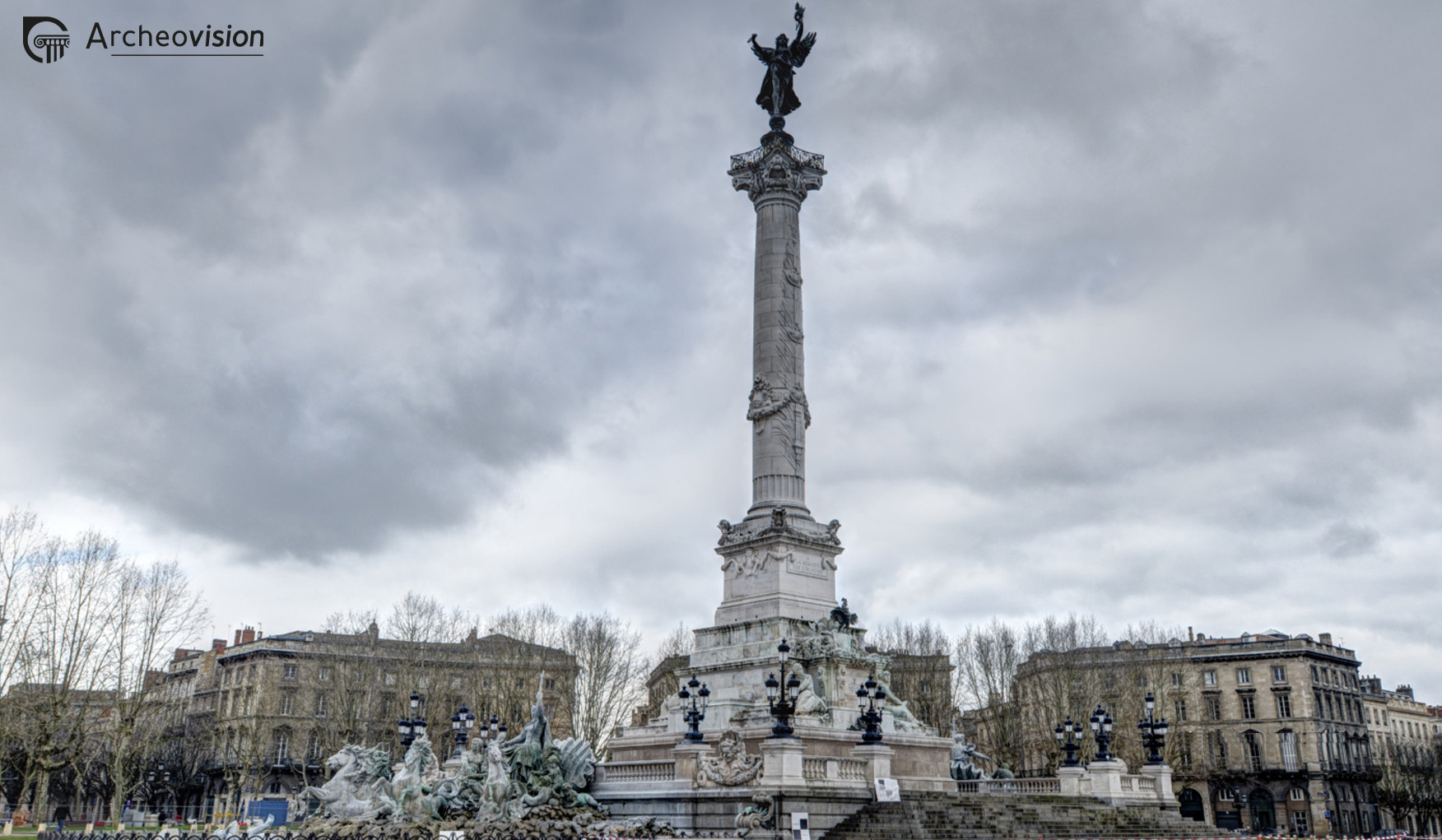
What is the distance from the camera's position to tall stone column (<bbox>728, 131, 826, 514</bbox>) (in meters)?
36.7

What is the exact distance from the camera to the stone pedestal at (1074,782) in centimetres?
3086

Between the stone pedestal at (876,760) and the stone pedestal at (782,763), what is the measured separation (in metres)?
2.28

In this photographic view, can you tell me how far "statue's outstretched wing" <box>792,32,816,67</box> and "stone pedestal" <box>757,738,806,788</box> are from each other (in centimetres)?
2744

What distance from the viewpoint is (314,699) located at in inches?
2758

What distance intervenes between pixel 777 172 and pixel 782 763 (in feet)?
73.7

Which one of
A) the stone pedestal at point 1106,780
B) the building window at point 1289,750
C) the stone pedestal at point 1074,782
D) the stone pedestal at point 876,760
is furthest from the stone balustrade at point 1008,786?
the building window at point 1289,750

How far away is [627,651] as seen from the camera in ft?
189

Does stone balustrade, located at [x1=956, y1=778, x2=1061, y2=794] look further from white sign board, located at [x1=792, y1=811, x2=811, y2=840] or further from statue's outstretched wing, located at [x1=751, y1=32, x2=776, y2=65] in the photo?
statue's outstretched wing, located at [x1=751, y1=32, x2=776, y2=65]

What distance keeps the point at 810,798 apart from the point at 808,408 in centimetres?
1635

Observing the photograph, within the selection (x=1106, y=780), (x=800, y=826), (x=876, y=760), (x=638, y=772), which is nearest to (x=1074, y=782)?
(x=1106, y=780)

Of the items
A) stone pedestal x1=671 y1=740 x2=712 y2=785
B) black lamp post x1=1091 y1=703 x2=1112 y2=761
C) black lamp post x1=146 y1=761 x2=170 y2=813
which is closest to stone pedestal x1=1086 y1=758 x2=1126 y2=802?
black lamp post x1=1091 y1=703 x2=1112 y2=761

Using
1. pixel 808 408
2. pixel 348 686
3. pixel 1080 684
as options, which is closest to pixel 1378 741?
pixel 1080 684

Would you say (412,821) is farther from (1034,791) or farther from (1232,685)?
(1232,685)

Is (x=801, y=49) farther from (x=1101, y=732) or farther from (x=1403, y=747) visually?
(x=1403, y=747)
